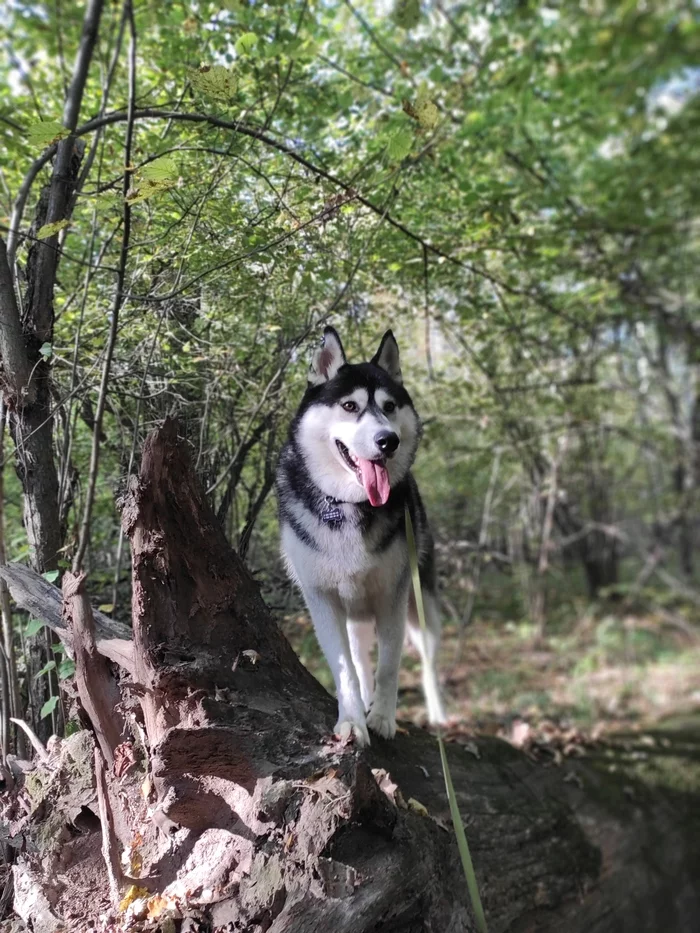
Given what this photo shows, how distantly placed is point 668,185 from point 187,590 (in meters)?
6.84

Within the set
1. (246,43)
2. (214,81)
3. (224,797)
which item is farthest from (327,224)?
(224,797)

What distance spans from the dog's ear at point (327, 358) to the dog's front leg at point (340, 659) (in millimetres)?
874

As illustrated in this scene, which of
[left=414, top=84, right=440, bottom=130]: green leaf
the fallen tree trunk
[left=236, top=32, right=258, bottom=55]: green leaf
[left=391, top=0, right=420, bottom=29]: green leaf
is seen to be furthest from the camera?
[left=391, top=0, right=420, bottom=29]: green leaf

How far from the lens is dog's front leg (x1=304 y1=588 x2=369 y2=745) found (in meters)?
2.23

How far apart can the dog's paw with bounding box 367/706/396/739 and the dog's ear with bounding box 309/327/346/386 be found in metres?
1.36

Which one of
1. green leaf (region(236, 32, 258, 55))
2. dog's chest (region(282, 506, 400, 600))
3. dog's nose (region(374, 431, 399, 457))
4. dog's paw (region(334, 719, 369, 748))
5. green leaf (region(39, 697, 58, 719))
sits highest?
green leaf (region(236, 32, 258, 55))

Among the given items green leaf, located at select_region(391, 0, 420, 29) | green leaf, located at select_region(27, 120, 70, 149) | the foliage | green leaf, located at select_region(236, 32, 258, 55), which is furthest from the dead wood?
green leaf, located at select_region(391, 0, 420, 29)

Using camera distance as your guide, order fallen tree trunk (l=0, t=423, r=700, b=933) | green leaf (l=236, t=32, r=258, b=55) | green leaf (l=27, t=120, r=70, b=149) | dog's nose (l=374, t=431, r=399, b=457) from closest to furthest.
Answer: fallen tree trunk (l=0, t=423, r=700, b=933), green leaf (l=27, t=120, r=70, b=149), dog's nose (l=374, t=431, r=399, b=457), green leaf (l=236, t=32, r=258, b=55)

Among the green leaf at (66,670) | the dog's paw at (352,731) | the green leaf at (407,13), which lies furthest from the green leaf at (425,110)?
the green leaf at (66,670)

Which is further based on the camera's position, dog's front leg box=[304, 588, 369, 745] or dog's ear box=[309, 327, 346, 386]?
dog's ear box=[309, 327, 346, 386]

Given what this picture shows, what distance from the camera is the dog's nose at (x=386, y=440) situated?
2.10 m

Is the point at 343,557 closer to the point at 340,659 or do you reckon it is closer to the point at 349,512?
the point at 349,512

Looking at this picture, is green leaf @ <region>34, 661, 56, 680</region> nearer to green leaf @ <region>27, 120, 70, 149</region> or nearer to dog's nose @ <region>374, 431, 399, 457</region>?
dog's nose @ <region>374, 431, 399, 457</region>

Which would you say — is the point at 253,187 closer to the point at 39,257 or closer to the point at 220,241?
the point at 220,241
